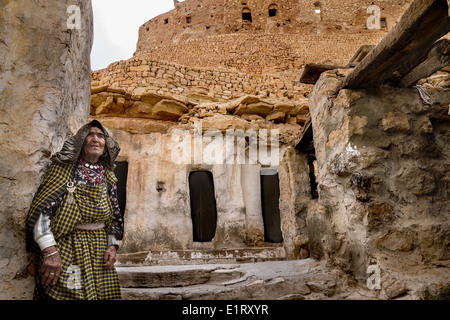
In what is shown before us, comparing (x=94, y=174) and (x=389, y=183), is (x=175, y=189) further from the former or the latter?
(x=389, y=183)

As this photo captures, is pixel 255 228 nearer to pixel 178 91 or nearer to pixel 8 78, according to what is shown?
pixel 178 91

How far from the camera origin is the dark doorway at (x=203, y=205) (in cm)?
626

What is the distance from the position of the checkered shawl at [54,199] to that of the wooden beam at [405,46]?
6.95ft

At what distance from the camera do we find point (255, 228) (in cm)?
619

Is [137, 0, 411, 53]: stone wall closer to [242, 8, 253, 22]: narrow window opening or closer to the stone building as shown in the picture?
[242, 8, 253, 22]: narrow window opening

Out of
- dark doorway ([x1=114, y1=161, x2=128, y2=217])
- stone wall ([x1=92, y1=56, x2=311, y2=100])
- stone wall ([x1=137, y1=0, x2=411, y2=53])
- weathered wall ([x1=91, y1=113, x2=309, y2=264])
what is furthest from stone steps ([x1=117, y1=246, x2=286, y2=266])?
stone wall ([x1=137, y1=0, x2=411, y2=53])

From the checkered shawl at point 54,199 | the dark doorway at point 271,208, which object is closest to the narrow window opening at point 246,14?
the dark doorway at point 271,208

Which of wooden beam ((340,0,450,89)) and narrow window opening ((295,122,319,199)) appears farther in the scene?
narrow window opening ((295,122,319,199))

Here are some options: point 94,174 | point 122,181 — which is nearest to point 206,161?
point 122,181

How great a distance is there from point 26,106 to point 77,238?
2.75ft

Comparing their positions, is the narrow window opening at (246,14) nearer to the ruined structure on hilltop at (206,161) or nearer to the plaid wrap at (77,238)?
the ruined structure on hilltop at (206,161)

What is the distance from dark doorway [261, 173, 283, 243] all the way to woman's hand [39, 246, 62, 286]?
5438 mm

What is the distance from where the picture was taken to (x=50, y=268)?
1.47 m

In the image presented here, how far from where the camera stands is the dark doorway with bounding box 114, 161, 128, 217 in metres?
6.27
